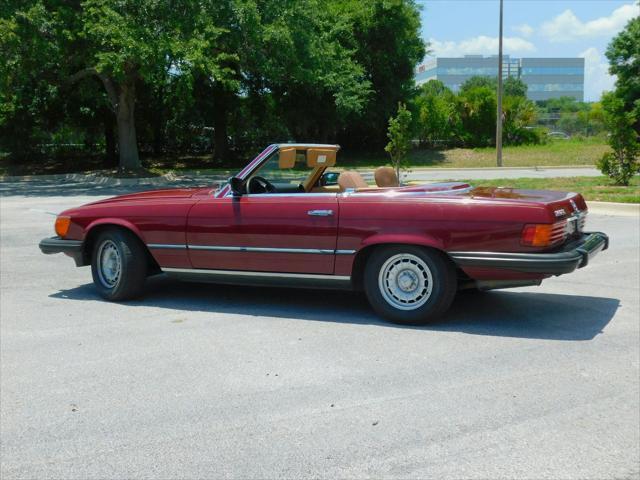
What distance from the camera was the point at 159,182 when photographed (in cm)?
2655

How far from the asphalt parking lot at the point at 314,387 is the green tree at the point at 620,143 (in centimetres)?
1214

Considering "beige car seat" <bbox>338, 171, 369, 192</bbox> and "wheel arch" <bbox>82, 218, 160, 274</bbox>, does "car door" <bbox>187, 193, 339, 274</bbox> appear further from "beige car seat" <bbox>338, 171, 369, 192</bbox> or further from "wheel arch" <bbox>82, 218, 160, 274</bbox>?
"wheel arch" <bbox>82, 218, 160, 274</bbox>

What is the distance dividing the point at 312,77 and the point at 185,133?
13.2 meters

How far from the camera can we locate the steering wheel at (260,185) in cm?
621

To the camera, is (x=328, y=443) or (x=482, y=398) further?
(x=482, y=398)

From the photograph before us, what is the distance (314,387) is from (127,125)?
25.6 meters

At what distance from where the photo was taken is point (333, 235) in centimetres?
569

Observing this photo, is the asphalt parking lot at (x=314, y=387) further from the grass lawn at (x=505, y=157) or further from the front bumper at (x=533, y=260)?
the grass lawn at (x=505, y=157)

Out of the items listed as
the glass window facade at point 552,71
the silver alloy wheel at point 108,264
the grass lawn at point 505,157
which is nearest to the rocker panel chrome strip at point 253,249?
the silver alloy wheel at point 108,264

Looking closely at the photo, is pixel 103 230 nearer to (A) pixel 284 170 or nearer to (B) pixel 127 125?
(A) pixel 284 170

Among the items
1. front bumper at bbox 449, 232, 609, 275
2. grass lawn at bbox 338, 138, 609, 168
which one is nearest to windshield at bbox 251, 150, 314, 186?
front bumper at bbox 449, 232, 609, 275

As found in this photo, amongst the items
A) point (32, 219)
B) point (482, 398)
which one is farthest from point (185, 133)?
point (482, 398)

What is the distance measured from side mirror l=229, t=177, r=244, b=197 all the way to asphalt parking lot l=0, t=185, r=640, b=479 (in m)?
1.03

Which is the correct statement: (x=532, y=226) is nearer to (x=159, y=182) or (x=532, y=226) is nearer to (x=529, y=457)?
(x=529, y=457)
